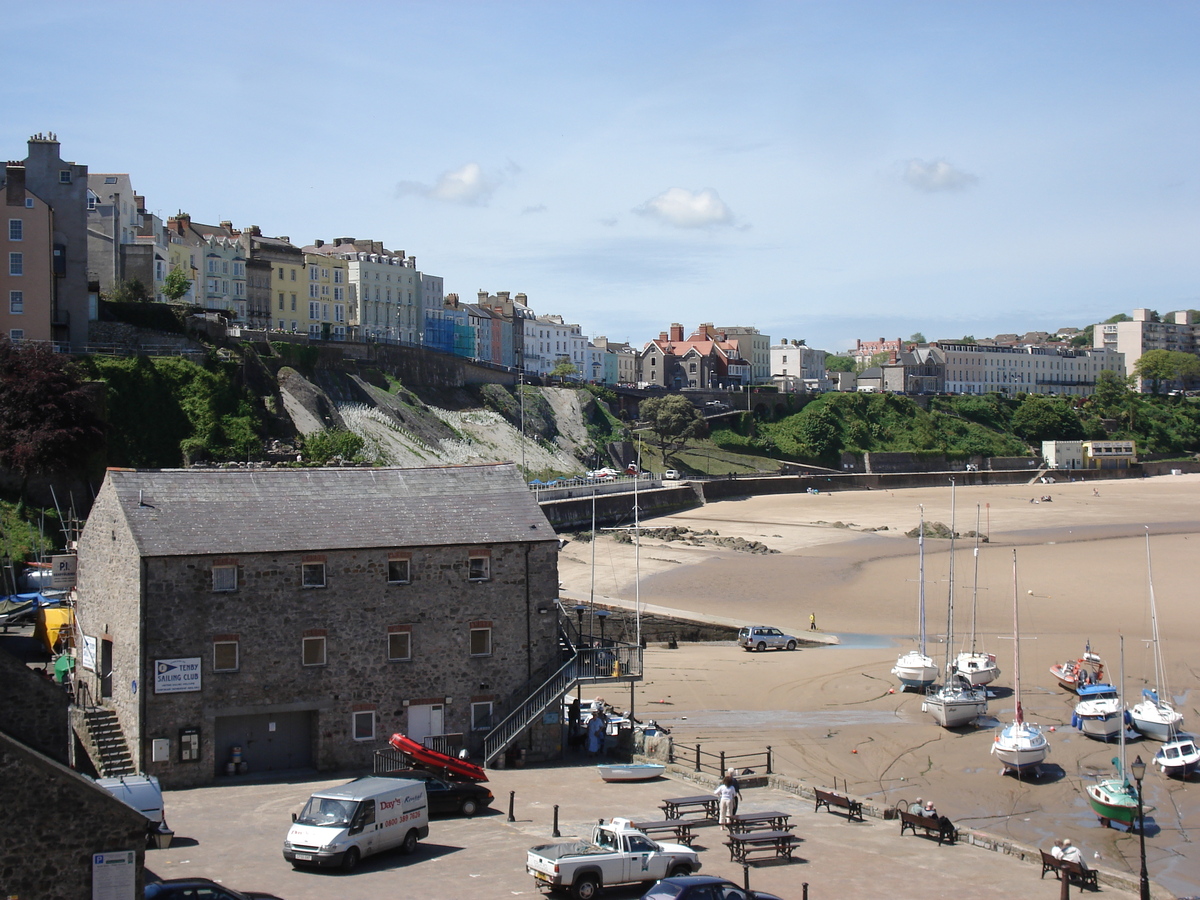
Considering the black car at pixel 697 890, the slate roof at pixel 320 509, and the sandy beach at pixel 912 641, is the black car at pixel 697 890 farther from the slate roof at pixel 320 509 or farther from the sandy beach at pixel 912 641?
the slate roof at pixel 320 509

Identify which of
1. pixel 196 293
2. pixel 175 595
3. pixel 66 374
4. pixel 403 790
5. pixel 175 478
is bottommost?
pixel 403 790

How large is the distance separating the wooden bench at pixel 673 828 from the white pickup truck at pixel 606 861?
→ 128cm

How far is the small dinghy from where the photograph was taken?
2280cm

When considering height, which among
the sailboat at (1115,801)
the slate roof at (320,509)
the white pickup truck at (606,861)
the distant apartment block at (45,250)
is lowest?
the sailboat at (1115,801)

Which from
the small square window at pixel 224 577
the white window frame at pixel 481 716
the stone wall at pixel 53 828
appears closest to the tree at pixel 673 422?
the white window frame at pixel 481 716

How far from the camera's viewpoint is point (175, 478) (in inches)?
935

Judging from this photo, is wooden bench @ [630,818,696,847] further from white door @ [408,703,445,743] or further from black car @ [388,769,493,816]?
white door @ [408,703,445,743]

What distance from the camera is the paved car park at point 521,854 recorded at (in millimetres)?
16391

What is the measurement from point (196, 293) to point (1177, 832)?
7535 cm

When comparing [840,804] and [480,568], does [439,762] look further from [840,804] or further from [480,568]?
[840,804]

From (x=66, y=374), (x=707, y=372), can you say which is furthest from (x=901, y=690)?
(x=707, y=372)

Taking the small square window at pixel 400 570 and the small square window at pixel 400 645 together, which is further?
the small square window at pixel 400 570

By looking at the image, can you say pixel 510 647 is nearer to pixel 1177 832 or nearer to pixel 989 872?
pixel 989 872

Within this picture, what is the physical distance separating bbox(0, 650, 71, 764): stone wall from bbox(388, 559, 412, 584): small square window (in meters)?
9.06
